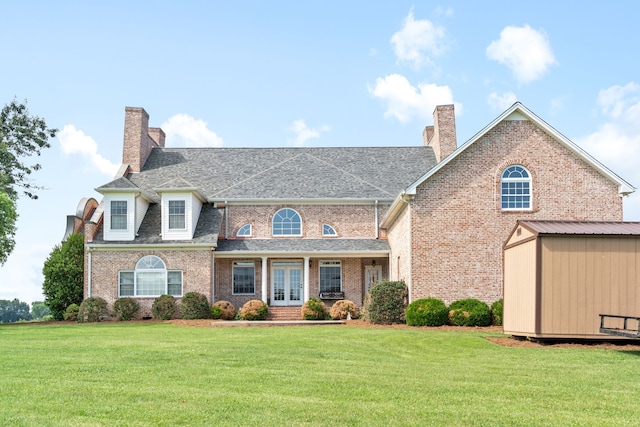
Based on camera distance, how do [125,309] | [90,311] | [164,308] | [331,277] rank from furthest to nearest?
1. [331,277]
2. [125,309]
3. [90,311]
4. [164,308]

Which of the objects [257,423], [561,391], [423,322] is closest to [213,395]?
[257,423]

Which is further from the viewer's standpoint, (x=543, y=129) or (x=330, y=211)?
(x=330, y=211)

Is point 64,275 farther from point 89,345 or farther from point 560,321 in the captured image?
point 560,321

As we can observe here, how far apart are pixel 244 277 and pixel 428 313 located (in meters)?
11.5

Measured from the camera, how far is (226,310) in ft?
97.1

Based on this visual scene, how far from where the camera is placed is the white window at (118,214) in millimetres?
31609

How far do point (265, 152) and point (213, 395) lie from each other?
28418 mm

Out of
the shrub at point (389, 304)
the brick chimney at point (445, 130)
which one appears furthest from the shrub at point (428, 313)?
the brick chimney at point (445, 130)

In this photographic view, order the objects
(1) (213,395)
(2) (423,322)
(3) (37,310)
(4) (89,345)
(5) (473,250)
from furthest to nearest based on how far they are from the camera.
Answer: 1. (3) (37,310)
2. (5) (473,250)
3. (2) (423,322)
4. (4) (89,345)
5. (1) (213,395)

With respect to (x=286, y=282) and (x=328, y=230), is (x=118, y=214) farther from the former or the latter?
(x=328, y=230)

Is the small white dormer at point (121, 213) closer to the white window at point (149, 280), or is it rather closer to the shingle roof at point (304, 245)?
the white window at point (149, 280)

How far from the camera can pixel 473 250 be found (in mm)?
26000

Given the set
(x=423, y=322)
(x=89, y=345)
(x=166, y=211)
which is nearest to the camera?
(x=89, y=345)

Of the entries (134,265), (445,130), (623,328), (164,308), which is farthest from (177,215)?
(623,328)
